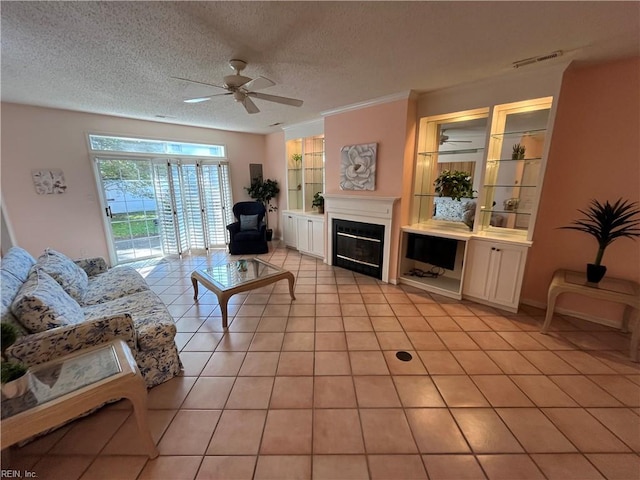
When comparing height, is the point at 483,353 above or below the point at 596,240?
below

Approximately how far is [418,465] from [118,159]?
5814mm

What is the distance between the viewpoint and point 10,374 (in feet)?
3.96

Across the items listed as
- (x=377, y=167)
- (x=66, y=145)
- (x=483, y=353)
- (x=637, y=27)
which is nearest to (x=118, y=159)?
(x=66, y=145)

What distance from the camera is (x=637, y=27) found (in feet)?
6.06

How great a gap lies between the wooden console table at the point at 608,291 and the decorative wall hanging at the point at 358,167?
7.80ft

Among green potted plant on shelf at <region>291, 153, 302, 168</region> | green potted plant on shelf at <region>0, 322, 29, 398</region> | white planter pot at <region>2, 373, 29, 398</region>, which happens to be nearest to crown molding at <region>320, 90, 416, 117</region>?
green potted plant on shelf at <region>291, 153, 302, 168</region>

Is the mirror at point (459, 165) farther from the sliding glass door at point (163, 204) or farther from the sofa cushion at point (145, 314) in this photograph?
the sliding glass door at point (163, 204)

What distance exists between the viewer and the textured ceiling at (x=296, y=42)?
1.65 m

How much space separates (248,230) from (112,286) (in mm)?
2934

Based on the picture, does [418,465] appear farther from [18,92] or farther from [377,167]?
[18,92]

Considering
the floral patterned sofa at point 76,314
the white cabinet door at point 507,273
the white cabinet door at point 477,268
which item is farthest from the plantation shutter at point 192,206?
the white cabinet door at point 507,273

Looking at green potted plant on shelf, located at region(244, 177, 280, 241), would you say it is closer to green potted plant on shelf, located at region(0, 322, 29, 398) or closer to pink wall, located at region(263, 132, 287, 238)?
pink wall, located at region(263, 132, 287, 238)

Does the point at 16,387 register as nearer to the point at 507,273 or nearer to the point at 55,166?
the point at 507,273

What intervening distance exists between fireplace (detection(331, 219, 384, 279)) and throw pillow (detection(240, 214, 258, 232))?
6.54 ft
